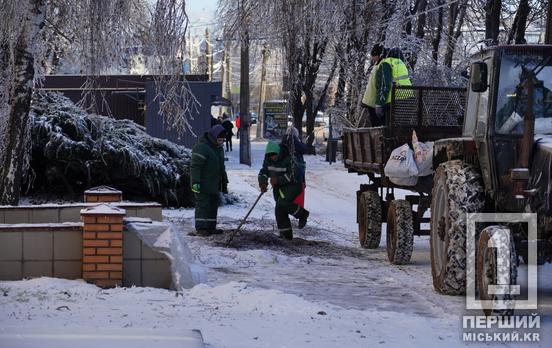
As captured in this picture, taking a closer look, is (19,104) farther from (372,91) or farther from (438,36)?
(438,36)

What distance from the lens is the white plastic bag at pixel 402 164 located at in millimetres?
11898

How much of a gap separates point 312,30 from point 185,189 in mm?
5762

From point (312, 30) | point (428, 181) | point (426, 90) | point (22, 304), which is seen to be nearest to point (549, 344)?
point (22, 304)

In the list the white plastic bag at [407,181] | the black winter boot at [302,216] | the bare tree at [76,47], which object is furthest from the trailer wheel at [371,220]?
the bare tree at [76,47]

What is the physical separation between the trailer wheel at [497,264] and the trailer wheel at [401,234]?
4.03m

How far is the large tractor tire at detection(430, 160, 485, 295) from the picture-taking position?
8922mm

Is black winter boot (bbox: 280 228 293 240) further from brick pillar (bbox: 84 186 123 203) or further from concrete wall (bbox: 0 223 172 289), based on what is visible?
concrete wall (bbox: 0 223 172 289)

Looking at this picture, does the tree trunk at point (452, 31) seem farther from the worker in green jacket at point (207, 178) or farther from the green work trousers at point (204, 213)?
the green work trousers at point (204, 213)

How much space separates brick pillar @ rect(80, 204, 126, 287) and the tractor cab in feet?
10.6

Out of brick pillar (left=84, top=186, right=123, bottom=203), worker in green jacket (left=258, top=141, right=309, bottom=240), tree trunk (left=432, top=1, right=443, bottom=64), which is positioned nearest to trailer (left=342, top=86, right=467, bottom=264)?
worker in green jacket (left=258, top=141, right=309, bottom=240)

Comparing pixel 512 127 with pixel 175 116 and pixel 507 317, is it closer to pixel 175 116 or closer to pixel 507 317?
pixel 507 317

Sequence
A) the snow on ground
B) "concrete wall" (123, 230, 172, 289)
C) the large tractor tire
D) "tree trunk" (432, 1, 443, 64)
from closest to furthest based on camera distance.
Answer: the snow on ground → the large tractor tire → "concrete wall" (123, 230, 172, 289) → "tree trunk" (432, 1, 443, 64)

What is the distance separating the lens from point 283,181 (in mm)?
14500

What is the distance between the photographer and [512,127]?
9.00 meters
